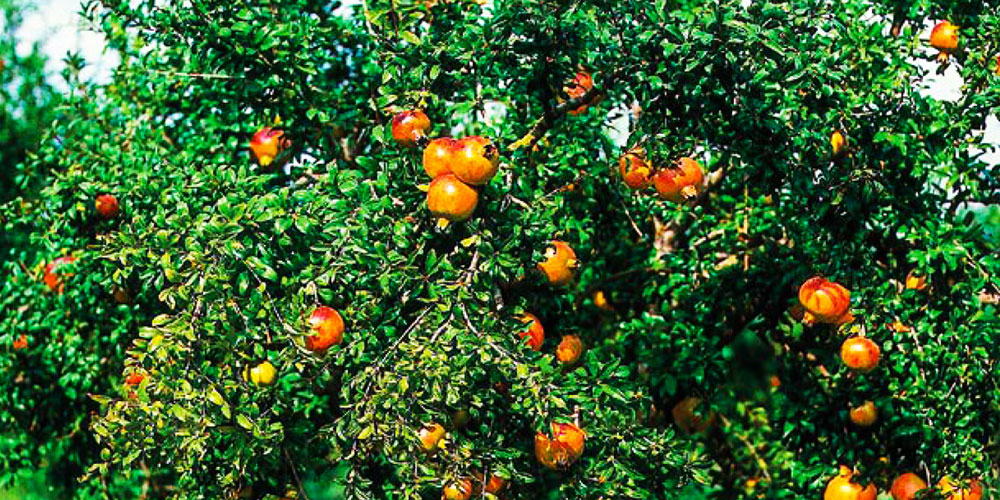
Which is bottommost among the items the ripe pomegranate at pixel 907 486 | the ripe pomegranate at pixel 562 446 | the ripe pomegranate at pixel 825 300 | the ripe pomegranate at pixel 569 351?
the ripe pomegranate at pixel 562 446

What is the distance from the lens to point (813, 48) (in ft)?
11.1

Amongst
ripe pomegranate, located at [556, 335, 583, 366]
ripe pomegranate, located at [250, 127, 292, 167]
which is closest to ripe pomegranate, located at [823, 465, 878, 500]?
ripe pomegranate, located at [556, 335, 583, 366]

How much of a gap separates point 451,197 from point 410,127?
0.36m

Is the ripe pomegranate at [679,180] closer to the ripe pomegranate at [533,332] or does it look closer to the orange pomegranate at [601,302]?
the ripe pomegranate at [533,332]

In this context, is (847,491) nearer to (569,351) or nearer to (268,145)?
(569,351)

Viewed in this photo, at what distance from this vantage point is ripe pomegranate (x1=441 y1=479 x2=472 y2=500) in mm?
3123

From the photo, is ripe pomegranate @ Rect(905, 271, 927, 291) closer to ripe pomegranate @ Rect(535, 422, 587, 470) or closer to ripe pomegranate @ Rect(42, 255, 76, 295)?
ripe pomegranate @ Rect(535, 422, 587, 470)

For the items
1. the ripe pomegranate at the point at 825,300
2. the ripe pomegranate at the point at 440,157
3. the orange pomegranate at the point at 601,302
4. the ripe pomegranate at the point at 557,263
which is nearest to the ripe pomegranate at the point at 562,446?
the ripe pomegranate at the point at 557,263

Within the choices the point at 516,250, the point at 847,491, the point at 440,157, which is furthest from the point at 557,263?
the point at 847,491

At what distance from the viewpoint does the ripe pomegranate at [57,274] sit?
436 cm

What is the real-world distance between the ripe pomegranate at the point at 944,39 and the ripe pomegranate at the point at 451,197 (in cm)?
178

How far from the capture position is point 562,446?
3.08 m

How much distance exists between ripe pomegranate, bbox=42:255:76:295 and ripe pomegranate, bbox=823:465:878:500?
8.91 ft

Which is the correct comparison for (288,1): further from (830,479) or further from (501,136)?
(830,479)
